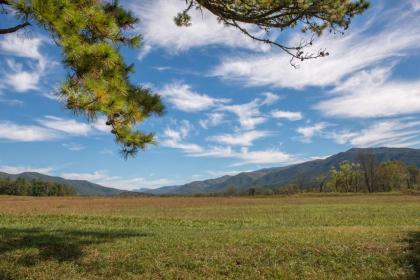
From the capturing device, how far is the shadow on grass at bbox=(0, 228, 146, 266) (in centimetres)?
1266

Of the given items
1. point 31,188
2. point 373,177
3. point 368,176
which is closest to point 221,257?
point 368,176

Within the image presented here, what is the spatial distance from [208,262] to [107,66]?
6.19m

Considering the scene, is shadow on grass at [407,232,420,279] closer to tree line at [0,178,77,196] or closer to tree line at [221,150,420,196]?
tree line at [221,150,420,196]

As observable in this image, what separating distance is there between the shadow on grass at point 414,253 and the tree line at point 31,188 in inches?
5776

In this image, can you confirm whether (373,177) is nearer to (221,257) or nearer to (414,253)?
(414,253)

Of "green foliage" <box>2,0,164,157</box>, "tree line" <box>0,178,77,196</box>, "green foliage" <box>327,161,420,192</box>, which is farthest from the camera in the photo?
"tree line" <box>0,178,77,196</box>

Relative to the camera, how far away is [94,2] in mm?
9609

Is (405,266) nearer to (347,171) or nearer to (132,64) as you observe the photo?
(132,64)

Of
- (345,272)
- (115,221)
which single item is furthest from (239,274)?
(115,221)

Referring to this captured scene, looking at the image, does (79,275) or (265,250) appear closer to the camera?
(79,275)

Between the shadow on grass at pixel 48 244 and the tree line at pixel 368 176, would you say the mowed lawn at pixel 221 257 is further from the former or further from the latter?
the tree line at pixel 368 176

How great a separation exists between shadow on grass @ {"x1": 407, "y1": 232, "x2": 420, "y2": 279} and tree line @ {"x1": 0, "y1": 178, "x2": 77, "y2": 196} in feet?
481

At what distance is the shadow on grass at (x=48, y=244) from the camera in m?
12.7

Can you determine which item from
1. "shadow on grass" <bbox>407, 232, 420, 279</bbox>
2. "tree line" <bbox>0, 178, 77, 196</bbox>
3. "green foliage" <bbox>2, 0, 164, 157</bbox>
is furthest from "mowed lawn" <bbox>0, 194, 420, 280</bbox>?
"tree line" <bbox>0, 178, 77, 196</bbox>
